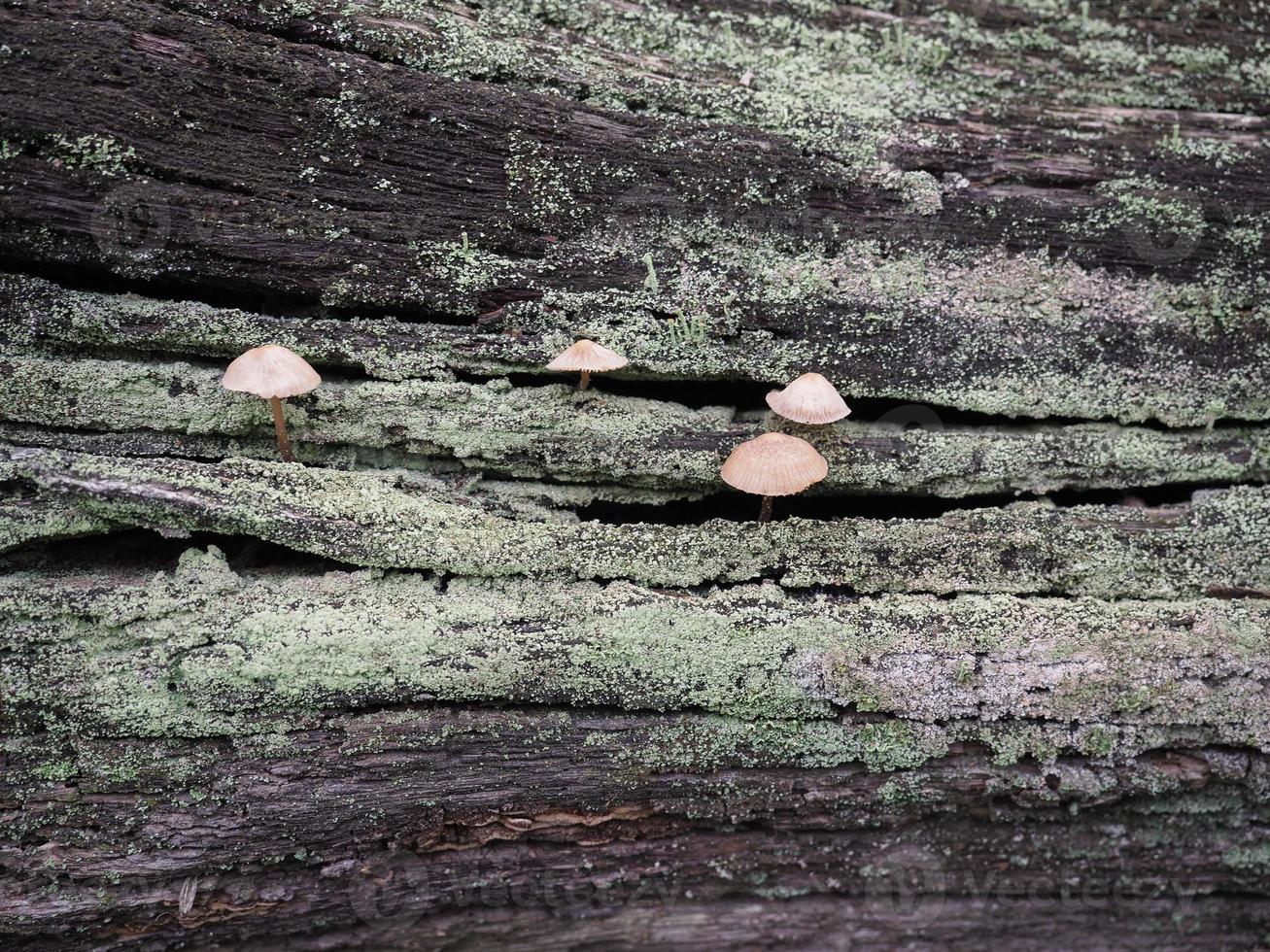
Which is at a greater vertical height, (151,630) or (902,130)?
(902,130)

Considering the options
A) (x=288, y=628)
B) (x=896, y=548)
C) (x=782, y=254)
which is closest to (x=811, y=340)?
(x=782, y=254)

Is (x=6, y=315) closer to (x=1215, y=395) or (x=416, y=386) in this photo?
(x=416, y=386)

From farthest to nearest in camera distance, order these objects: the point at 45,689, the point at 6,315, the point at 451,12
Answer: the point at 451,12
the point at 6,315
the point at 45,689

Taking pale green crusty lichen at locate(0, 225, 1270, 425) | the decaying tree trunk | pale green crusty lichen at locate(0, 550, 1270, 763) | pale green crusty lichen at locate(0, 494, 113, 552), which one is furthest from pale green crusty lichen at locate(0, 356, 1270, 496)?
pale green crusty lichen at locate(0, 550, 1270, 763)

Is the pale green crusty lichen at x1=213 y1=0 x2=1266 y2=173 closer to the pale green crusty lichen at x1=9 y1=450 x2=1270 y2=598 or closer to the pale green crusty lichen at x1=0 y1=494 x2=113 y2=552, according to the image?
the pale green crusty lichen at x1=9 y1=450 x2=1270 y2=598

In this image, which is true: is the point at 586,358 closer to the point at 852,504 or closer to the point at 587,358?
the point at 587,358

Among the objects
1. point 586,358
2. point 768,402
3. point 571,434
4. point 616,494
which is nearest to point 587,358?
point 586,358

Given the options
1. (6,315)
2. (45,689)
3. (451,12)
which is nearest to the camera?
(45,689)

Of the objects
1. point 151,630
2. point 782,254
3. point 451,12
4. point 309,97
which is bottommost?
point 151,630
